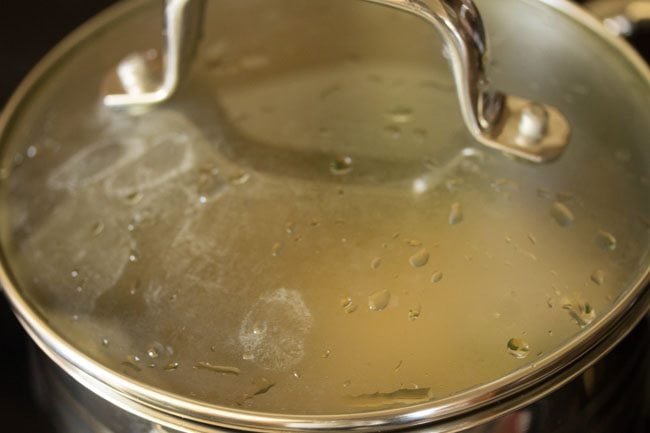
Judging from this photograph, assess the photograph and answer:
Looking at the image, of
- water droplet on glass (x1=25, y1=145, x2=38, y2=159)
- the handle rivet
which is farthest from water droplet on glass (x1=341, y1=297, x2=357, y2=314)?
water droplet on glass (x1=25, y1=145, x2=38, y2=159)

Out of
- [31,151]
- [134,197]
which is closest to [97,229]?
[134,197]

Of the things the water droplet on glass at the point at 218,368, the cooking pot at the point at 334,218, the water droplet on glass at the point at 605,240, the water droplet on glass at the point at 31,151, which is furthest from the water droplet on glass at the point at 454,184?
the water droplet on glass at the point at 31,151

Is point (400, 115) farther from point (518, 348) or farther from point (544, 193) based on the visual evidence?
point (518, 348)

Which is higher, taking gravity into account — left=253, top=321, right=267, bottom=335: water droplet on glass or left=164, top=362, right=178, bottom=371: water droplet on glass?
left=253, top=321, right=267, bottom=335: water droplet on glass

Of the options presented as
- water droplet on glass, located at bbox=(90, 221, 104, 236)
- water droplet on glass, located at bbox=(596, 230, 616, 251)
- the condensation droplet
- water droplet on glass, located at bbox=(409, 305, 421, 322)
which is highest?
water droplet on glass, located at bbox=(596, 230, 616, 251)

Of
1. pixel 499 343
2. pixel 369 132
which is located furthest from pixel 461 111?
pixel 499 343

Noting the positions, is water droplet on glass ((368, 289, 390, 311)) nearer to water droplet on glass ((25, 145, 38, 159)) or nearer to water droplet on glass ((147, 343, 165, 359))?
water droplet on glass ((147, 343, 165, 359))
